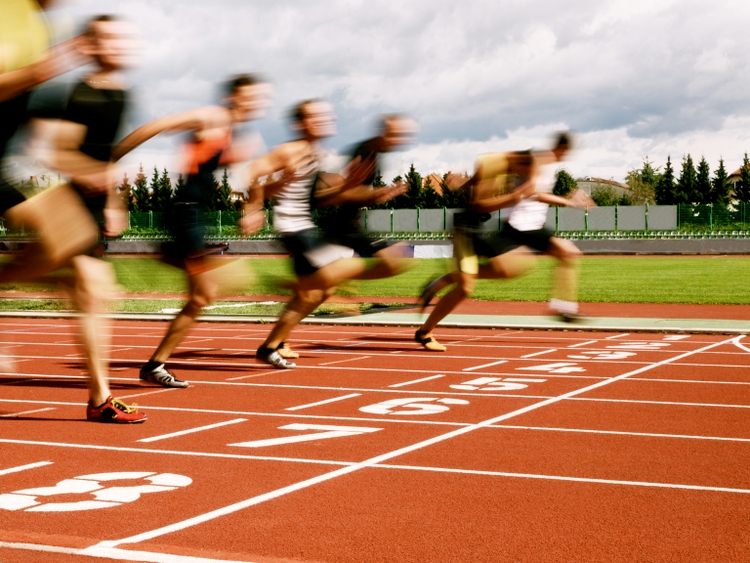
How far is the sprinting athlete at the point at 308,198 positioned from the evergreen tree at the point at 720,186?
264 feet

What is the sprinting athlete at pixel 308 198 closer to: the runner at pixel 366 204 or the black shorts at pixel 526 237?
the runner at pixel 366 204

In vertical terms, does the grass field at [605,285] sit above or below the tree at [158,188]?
below

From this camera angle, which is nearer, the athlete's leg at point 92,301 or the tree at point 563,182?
the athlete's leg at point 92,301

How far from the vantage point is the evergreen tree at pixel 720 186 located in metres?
83.1

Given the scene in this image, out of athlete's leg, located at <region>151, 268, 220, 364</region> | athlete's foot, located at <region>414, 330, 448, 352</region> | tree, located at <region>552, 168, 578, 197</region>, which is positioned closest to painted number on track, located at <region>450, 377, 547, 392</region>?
athlete's leg, located at <region>151, 268, 220, 364</region>

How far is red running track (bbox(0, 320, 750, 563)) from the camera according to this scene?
3.60 metres

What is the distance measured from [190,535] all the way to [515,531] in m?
1.21

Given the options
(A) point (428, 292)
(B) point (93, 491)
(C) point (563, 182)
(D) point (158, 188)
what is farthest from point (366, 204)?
(C) point (563, 182)

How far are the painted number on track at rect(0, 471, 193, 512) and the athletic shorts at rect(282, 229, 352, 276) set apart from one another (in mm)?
3946

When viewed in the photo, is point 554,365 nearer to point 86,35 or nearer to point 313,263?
point 313,263

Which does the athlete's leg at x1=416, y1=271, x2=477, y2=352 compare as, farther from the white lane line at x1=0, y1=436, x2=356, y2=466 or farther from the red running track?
the white lane line at x1=0, y1=436, x2=356, y2=466

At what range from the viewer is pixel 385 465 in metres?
4.90

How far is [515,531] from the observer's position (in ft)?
12.3

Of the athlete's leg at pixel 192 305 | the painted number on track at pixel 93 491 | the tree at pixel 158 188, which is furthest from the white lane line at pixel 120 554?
the tree at pixel 158 188
